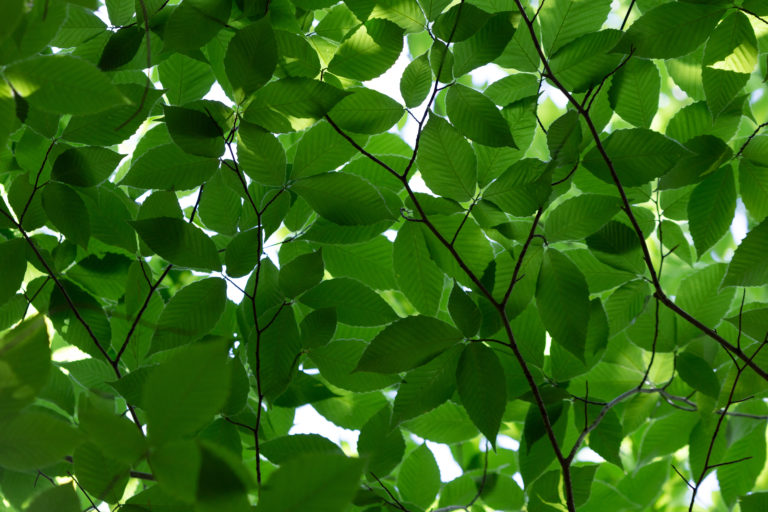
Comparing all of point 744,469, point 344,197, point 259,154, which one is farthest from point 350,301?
point 744,469

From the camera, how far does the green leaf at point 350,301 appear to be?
135 cm

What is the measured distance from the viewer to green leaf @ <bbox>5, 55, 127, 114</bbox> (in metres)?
0.84

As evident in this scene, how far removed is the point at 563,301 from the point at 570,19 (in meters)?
0.55

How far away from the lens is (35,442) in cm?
65

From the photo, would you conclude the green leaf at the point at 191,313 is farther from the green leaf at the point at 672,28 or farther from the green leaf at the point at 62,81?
the green leaf at the point at 672,28

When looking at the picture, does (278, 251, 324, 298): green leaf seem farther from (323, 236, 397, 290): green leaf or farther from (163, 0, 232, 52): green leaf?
(163, 0, 232, 52): green leaf

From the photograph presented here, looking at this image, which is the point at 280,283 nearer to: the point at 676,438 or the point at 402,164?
the point at 402,164

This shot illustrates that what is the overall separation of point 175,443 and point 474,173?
32.3 inches

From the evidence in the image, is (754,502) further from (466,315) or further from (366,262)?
(366,262)

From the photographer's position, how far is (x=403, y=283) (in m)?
1.30

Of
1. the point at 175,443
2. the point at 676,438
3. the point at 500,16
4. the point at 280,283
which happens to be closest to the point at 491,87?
the point at 500,16

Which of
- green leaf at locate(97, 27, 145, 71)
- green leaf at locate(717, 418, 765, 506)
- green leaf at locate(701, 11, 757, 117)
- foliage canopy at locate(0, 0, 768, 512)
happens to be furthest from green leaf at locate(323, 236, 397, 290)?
green leaf at locate(717, 418, 765, 506)

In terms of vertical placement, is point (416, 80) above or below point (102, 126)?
above

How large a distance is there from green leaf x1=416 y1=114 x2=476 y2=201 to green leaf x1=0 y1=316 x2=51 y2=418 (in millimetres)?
771
